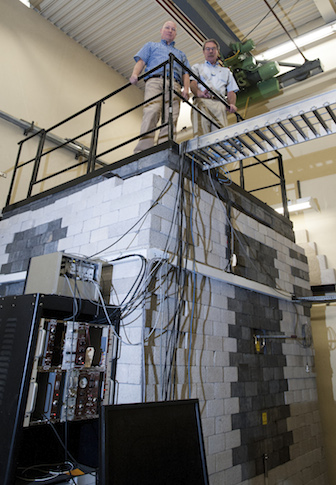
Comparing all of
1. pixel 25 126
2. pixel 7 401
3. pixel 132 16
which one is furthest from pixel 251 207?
pixel 132 16

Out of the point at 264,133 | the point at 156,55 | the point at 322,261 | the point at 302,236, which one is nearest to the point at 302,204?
the point at 302,236

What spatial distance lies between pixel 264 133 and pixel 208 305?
1.45m

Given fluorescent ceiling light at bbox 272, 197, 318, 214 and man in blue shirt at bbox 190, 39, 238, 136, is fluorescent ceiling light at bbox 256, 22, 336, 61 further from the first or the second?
fluorescent ceiling light at bbox 272, 197, 318, 214

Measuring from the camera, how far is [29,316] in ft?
6.22

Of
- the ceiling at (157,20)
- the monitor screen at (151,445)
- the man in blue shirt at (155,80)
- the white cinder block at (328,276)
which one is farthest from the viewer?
the ceiling at (157,20)

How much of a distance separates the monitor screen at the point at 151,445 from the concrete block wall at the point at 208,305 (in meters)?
0.72

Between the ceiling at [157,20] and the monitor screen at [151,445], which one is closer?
the monitor screen at [151,445]

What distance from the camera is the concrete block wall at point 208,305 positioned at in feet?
8.20

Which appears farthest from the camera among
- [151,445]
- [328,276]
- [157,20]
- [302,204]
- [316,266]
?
[157,20]

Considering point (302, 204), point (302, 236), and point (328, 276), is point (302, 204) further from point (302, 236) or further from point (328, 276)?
point (328, 276)

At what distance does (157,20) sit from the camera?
19.2 feet

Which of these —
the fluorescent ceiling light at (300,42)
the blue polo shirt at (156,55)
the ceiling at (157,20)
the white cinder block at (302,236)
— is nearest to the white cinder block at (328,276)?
the white cinder block at (302,236)

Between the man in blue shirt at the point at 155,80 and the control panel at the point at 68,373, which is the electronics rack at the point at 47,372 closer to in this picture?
the control panel at the point at 68,373

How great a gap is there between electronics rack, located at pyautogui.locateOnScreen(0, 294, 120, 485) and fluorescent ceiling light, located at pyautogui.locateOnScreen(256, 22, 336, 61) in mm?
5602
